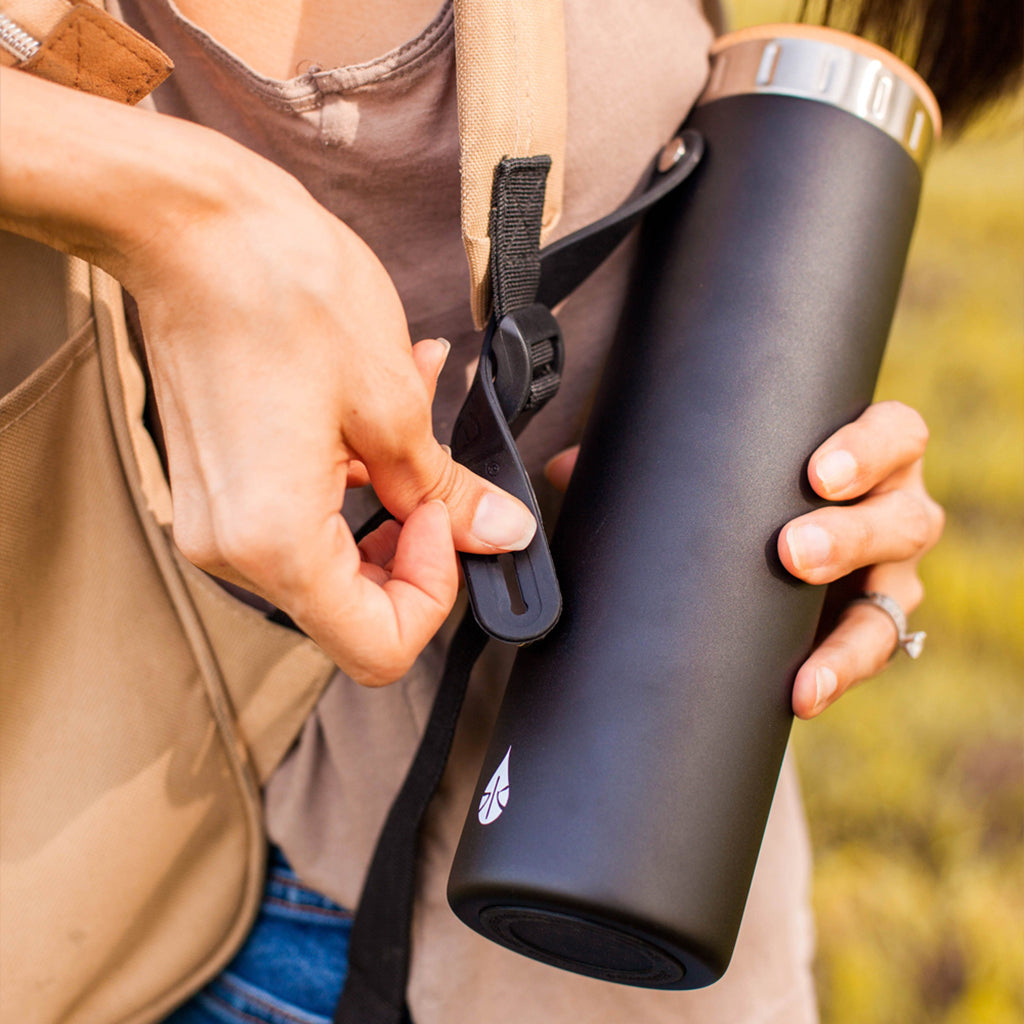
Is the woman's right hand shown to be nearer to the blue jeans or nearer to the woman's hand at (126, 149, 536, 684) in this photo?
the woman's hand at (126, 149, 536, 684)

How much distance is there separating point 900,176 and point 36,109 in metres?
0.52

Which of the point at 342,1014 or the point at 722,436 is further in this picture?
the point at 342,1014

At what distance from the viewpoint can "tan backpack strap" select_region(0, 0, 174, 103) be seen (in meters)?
0.40

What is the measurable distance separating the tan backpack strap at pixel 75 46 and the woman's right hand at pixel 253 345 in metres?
0.05

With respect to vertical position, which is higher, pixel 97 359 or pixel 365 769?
pixel 97 359

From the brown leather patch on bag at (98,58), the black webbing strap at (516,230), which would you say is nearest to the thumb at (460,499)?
the black webbing strap at (516,230)

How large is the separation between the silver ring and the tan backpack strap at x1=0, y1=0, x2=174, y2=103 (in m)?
0.65

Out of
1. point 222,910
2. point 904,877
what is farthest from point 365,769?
point 904,877

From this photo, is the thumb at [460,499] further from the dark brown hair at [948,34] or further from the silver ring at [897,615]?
the dark brown hair at [948,34]

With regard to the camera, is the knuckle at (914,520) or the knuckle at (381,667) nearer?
the knuckle at (381,667)

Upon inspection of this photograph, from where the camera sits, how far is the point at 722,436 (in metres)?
0.51

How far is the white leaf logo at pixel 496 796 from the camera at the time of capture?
47cm

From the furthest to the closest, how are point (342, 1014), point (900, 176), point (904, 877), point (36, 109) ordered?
point (904, 877)
point (342, 1014)
point (900, 176)
point (36, 109)

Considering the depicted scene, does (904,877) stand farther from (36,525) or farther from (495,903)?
(36,525)
